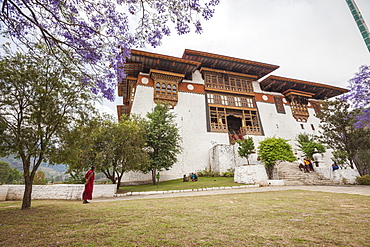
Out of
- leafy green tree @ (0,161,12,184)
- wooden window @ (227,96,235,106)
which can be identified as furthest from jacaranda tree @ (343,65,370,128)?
leafy green tree @ (0,161,12,184)

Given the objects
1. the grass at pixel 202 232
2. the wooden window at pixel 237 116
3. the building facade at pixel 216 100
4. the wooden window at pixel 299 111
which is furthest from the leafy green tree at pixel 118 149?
the wooden window at pixel 299 111

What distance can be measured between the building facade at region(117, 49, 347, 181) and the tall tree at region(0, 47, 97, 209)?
11685 mm

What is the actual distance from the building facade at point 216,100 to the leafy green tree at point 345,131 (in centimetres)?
685

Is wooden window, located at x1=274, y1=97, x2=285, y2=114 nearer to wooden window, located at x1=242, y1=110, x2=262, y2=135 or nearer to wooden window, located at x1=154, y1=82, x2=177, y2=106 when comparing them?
wooden window, located at x1=242, y1=110, x2=262, y2=135

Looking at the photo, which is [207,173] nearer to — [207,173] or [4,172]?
[207,173]

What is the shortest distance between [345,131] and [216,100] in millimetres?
12510

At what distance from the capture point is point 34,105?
175 inches

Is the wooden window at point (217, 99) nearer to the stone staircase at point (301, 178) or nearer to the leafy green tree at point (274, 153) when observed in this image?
the leafy green tree at point (274, 153)

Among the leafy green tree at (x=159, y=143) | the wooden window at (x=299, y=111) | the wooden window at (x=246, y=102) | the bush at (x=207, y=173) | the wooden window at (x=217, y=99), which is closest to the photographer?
the leafy green tree at (x=159, y=143)

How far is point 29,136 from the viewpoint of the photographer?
4.41 metres

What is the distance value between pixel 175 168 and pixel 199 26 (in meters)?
15.1

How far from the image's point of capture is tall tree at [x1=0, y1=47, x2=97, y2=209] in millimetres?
4223

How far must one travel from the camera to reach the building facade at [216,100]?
18656 millimetres

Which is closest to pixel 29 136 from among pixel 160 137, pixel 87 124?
pixel 87 124
